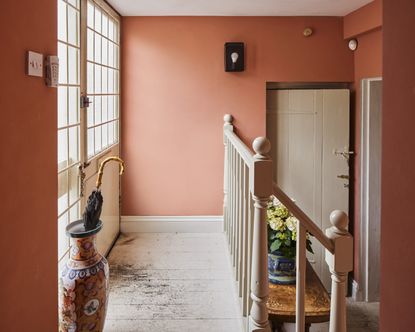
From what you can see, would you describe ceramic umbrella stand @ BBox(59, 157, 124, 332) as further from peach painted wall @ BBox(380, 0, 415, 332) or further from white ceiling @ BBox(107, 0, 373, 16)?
white ceiling @ BBox(107, 0, 373, 16)

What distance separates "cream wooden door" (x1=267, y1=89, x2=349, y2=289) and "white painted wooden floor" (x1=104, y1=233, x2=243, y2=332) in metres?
1.08

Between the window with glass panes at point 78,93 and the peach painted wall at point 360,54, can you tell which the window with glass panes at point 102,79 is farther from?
the peach painted wall at point 360,54

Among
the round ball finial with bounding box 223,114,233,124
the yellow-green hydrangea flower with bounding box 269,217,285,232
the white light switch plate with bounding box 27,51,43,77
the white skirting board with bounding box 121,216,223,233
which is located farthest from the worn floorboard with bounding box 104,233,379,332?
the white light switch plate with bounding box 27,51,43,77

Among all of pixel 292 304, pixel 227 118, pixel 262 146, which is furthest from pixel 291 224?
pixel 227 118

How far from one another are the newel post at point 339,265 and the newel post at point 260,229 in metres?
0.25

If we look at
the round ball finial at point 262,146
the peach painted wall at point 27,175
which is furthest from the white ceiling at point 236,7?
the round ball finial at point 262,146

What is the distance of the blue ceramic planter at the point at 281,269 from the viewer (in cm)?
251

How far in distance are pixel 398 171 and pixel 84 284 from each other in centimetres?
147

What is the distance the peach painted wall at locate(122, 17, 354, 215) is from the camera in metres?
4.21

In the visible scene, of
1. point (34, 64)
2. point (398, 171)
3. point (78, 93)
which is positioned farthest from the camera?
point (78, 93)

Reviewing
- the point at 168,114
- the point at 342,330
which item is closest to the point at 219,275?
the point at 342,330

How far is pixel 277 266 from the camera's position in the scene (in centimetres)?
252

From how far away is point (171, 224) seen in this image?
14.0 ft

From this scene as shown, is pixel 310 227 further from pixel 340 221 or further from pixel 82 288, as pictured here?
pixel 82 288
